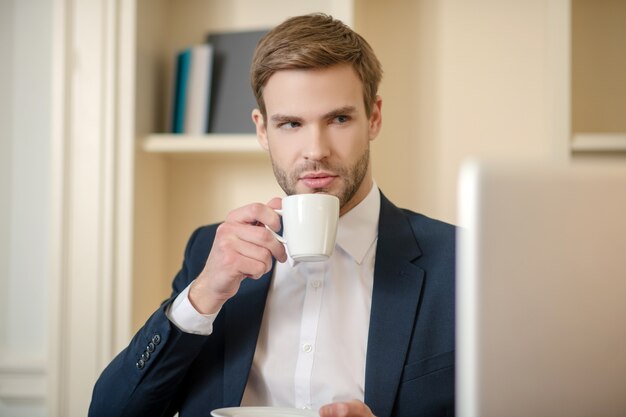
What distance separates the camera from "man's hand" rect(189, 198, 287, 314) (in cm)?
115

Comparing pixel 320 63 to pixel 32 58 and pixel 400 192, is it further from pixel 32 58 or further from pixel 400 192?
pixel 32 58

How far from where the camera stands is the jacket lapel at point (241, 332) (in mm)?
1247

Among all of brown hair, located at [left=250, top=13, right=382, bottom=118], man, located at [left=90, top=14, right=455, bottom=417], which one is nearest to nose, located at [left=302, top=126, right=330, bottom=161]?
man, located at [left=90, top=14, right=455, bottom=417]

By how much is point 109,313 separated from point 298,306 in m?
0.70

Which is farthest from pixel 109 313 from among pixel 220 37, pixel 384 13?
pixel 384 13

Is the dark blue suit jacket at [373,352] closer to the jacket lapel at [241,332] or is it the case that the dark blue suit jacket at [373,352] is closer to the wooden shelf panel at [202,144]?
the jacket lapel at [241,332]

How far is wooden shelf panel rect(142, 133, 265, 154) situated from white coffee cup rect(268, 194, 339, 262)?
0.79 meters

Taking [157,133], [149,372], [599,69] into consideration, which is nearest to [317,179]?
[149,372]

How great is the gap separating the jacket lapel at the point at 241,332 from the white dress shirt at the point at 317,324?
0.12 feet

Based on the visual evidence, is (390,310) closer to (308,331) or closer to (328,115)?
(308,331)

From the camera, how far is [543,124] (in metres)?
1.94

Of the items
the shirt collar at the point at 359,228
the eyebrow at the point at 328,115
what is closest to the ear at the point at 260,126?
the eyebrow at the point at 328,115

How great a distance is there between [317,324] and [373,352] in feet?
0.43

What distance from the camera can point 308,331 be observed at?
1.29 metres
